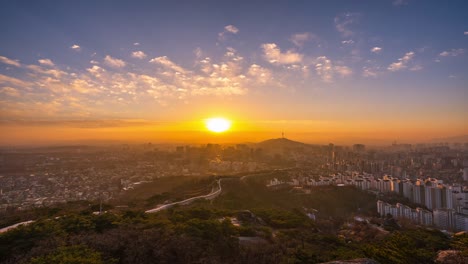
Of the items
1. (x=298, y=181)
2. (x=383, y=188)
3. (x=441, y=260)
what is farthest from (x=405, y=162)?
(x=441, y=260)

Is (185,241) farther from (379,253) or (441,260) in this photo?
(441,260)

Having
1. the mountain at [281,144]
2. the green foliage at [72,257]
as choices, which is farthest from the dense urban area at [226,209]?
the mountain at [281,144]

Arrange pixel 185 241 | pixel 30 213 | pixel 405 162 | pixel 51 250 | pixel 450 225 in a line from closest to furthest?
pixel 51 250
pixel 185 241
pixel 30 213
pixel 450 225
pixel 405 162

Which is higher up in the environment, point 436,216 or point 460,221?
point 436,216

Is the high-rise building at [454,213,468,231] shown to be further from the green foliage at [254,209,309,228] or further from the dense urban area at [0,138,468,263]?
the green foliage at [254,209,309,228]

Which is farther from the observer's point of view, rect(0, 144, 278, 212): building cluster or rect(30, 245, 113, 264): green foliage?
rect(0, 144, 278, 212): building cluster

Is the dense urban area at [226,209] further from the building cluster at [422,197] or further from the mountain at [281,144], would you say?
the mountain at [281,144]

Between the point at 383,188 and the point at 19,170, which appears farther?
the point at 383,188

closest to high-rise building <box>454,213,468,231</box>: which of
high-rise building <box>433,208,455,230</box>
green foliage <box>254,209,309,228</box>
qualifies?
high-rise building <box>433,208,455,230</box>

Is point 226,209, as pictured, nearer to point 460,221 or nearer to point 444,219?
point 444,219

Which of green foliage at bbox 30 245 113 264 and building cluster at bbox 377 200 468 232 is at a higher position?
green foliage at bbox 30 245 113 264

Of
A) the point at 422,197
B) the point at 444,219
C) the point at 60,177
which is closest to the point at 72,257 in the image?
the point at 60,177
